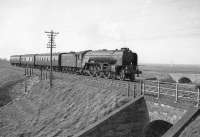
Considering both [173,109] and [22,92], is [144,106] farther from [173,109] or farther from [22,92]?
[22,92]

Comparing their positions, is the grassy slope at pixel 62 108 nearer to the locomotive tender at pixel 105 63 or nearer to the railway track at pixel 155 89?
the railway track at pixel 155 89

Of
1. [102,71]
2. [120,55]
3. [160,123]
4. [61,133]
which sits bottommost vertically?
[61,133]

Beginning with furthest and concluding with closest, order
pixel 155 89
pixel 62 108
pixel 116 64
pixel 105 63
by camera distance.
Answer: pixel 105 63, pixel 116 64, pixel 62 108, pixel 155 89

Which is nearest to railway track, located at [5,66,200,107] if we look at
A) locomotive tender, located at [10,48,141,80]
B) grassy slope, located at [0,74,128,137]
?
grassy slope, located at [0,74,128,137]

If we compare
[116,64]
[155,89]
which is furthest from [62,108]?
[155,89]

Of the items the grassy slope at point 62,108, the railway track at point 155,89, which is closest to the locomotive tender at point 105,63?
the grassy slope at point 62,108

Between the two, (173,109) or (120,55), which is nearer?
(173,109)

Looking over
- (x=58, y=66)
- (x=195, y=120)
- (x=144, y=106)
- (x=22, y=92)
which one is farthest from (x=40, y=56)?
(x=195, y=120)

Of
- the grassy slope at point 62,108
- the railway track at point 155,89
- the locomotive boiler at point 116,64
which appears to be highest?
the locomotive boiler at point 116,64

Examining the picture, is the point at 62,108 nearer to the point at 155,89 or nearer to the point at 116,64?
the point at 116,64

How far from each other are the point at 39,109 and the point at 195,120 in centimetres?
1675

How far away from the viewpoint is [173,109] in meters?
11.2

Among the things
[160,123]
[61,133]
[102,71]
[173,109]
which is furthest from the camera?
[102,71]

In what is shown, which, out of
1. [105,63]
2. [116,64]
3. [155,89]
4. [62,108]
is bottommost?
[62,108]
